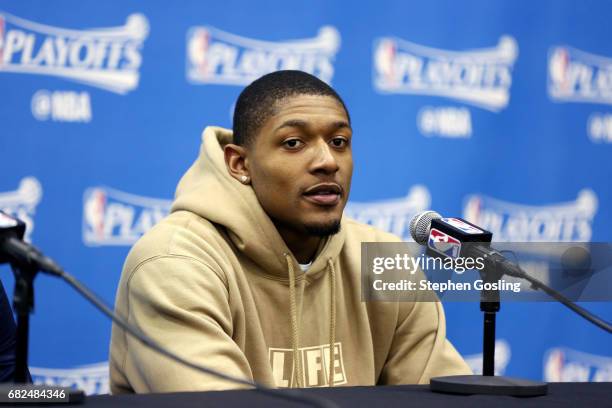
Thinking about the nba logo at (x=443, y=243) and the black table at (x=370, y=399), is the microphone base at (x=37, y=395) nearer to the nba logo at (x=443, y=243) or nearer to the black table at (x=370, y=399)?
the black table at (x=370, y=399)

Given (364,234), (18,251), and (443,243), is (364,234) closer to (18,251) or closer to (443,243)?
(443,243)

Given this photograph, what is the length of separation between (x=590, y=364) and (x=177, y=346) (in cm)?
222

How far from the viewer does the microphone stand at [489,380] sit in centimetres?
156

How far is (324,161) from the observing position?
213cm

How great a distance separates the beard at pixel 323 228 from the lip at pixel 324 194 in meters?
0.05

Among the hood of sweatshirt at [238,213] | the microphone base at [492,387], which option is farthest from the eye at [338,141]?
the microphone base at [492,387]

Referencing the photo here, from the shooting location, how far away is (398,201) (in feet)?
10.7

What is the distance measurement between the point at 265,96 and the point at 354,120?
100 centimetres

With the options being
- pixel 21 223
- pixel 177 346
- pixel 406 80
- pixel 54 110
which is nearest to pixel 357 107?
pixel 406 80

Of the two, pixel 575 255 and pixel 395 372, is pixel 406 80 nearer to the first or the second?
pixel 395 372

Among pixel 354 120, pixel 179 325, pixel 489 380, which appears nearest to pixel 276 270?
pixel 179 325

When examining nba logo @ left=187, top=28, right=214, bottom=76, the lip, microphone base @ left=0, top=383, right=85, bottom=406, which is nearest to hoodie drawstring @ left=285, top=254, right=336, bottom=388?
the lip

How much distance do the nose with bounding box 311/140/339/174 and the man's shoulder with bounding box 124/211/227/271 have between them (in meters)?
0.26

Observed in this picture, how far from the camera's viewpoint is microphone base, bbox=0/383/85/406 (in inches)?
52.1
